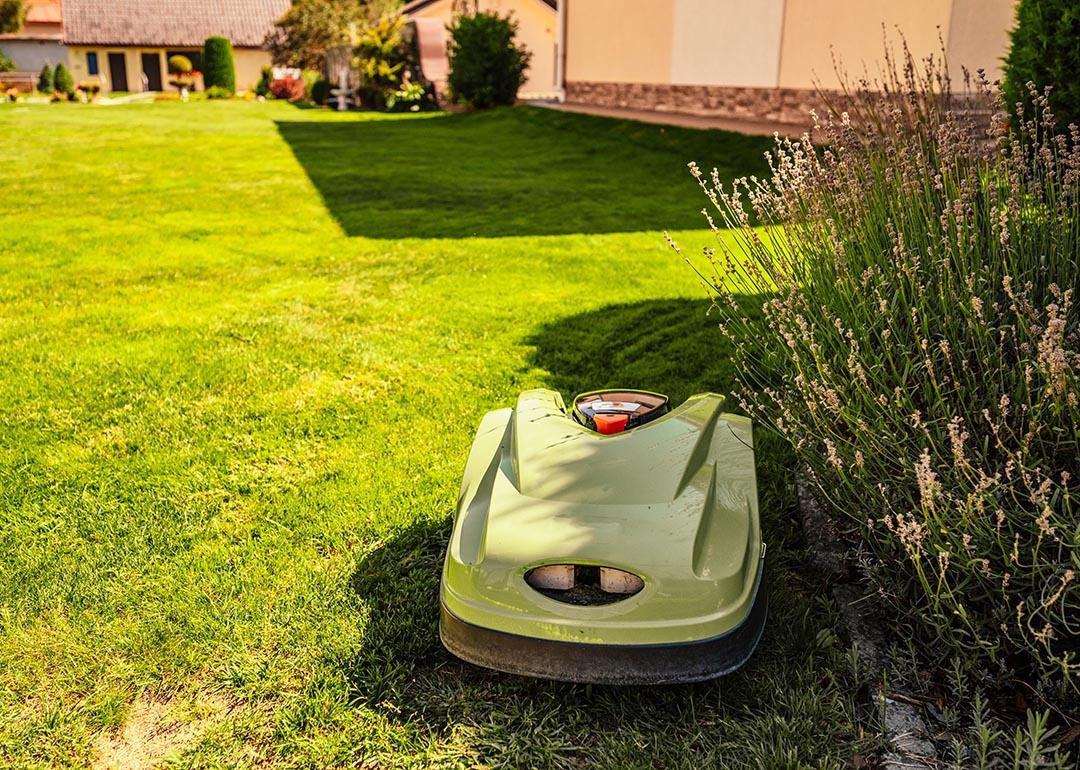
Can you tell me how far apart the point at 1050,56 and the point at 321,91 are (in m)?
23.2

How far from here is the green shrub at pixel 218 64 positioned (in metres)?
39.2

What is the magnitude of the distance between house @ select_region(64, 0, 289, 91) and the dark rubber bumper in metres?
48.8

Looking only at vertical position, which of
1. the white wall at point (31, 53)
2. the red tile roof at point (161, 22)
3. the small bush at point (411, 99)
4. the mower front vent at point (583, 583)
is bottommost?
the mower front vent at point (583, 583)

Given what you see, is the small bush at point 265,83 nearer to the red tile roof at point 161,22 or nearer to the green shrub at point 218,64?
the green shrub at point 218,64

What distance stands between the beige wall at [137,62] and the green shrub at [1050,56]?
46756mm

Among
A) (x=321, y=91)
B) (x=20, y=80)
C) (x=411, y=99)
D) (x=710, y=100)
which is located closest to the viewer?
(x=710, y=100)

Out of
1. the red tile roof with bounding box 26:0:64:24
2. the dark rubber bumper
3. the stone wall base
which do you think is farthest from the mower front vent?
the red tile roof with bounding box 26:0:64:24

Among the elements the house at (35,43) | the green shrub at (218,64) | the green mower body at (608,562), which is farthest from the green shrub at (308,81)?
the house at (35,43)

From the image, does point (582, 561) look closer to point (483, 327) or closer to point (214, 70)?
point (483, 327)

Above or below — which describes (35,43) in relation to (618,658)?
above

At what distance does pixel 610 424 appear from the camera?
270 cm

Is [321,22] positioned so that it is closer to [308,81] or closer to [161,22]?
[308,81]

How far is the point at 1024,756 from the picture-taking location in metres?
2.05

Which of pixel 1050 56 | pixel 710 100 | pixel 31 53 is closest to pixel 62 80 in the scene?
pixel 31 53
